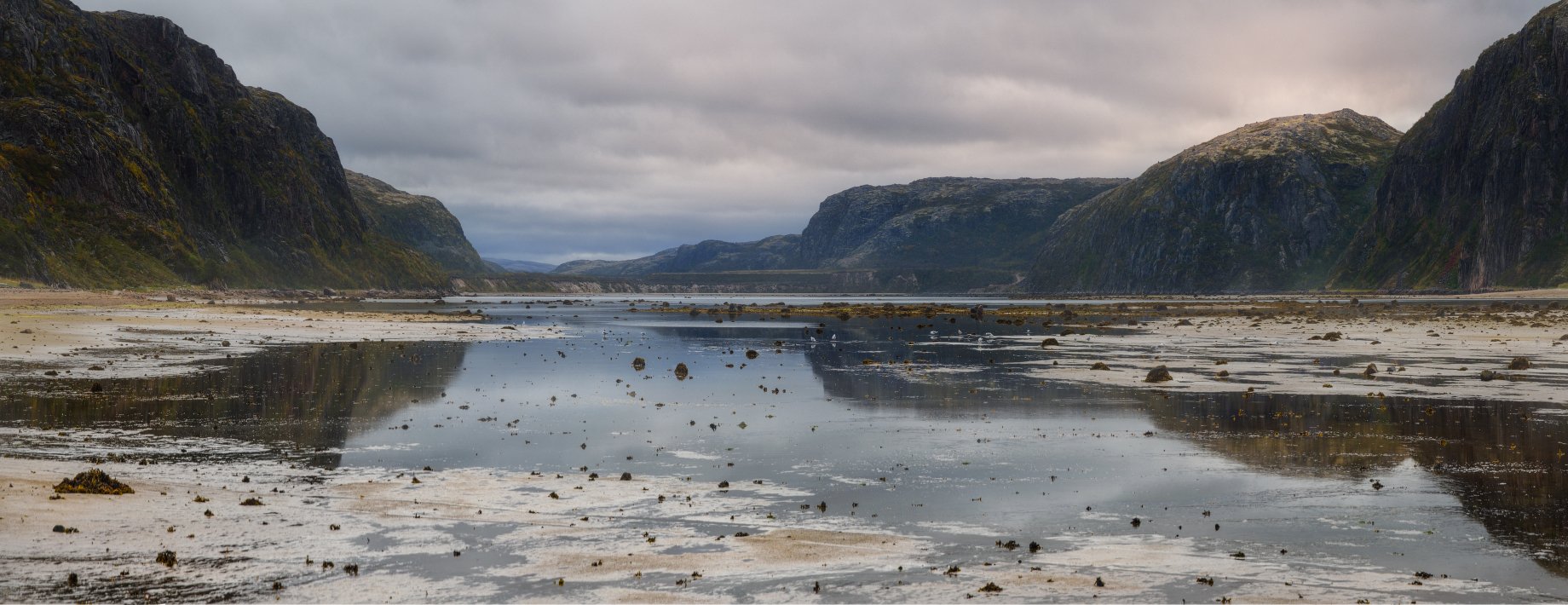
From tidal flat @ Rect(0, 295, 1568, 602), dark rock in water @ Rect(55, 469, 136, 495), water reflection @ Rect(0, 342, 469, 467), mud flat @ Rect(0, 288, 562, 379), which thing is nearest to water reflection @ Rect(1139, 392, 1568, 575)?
tidal flat @ Rect(0, 295, 1568, 602)

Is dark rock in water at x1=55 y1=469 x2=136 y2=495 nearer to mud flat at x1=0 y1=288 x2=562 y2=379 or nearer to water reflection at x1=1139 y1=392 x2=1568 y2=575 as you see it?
water reflection at x1=1139 y1=392 x2=1568 y2=575

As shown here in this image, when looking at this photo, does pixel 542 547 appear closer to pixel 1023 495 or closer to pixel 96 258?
pixel 1023 495

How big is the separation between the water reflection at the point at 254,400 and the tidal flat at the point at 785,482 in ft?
0.72

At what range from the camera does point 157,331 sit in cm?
6800

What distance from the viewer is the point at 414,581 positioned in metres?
14.9

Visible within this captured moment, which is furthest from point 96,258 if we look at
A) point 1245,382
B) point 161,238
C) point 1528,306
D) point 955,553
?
point 1528,306

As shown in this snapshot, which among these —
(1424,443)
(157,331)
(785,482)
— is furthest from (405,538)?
(157,331)

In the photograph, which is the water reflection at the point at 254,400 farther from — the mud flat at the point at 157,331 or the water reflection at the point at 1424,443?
the water reflection at the point at 1424,443

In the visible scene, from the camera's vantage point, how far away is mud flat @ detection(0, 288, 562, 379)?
45469 mm

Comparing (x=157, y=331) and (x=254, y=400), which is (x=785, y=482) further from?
(x=157, y=331)

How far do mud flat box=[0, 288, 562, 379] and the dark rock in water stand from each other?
2427cm

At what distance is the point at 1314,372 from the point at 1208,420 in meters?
17.4

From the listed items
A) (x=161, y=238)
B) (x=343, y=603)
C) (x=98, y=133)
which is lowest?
(x=343, y=603)

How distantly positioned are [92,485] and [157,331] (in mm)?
55422
